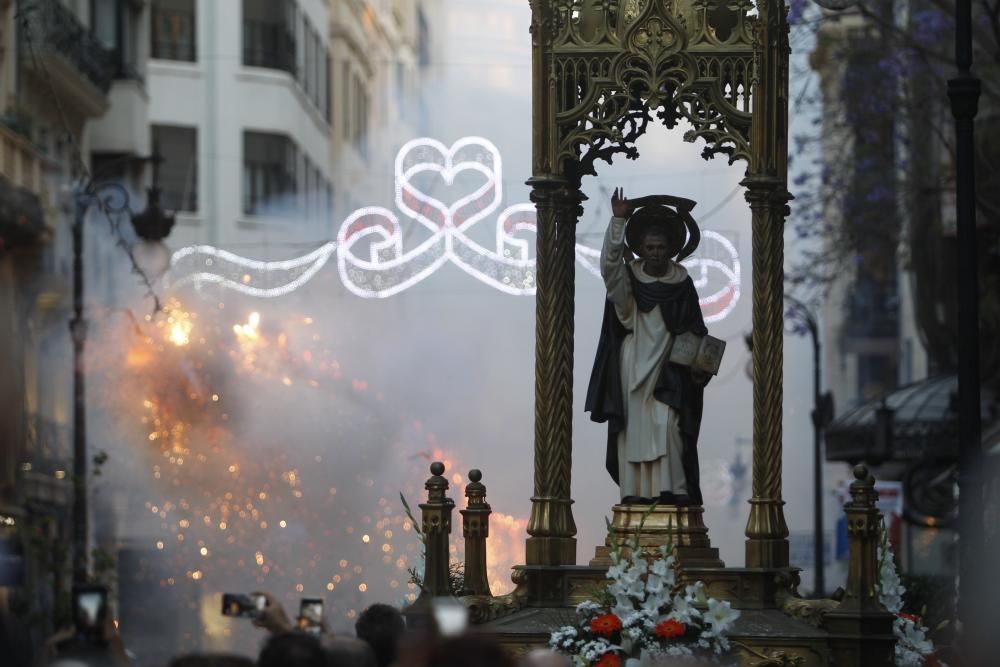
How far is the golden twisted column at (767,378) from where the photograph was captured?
1352 cm

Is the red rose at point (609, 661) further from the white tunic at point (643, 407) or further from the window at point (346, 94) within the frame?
the window at point (346, 94)

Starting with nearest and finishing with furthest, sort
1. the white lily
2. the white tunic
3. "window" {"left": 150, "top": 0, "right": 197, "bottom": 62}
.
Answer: the white lily → the white tunic → "window" {"left": 150, "top": 0, "right": 197, "bottom": 62}

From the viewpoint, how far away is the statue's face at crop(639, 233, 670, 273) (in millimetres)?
13633

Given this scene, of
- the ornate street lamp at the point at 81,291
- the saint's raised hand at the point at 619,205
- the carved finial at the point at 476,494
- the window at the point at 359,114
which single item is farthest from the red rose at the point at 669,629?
the window at the point at 359,114

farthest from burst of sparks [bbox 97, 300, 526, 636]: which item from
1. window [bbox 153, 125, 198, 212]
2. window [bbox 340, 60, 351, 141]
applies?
window [bbox 340, 60, 351, 141]

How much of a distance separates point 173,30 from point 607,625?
4287 centimetres

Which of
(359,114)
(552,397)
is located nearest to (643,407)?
(552,397)

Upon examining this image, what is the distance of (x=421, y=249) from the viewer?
135 ft

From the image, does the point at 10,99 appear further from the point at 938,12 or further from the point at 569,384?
the point at 569,384

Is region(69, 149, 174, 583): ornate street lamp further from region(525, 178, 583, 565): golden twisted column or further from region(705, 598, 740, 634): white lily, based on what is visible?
region(705, 598, 740, 634): white lily

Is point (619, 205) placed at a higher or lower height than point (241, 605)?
higher

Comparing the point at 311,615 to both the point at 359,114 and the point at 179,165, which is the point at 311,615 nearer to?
the point at 179,165

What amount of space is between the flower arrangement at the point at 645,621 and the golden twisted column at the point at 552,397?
0.86 m

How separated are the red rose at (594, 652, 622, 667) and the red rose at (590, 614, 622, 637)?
0.13m
